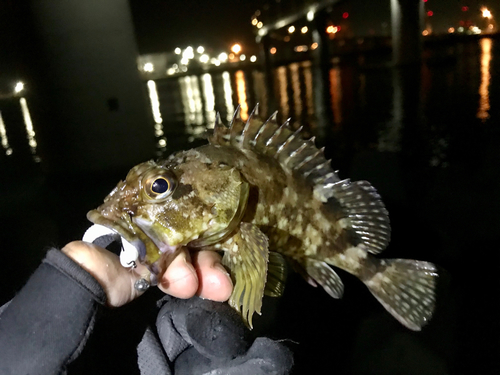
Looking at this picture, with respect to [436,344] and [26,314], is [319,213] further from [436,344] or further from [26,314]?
[436,344]

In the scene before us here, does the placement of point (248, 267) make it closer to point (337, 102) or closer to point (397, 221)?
point (397, 221)

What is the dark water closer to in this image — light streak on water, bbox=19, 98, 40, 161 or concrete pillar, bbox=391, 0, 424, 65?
light streak on water, bbox=19, 98, 40, 161

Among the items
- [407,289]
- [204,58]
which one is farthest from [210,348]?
[204,58]

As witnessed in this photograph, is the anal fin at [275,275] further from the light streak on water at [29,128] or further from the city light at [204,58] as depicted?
the city light at [204,58]

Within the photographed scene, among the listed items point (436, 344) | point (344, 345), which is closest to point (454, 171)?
point (436, 344)

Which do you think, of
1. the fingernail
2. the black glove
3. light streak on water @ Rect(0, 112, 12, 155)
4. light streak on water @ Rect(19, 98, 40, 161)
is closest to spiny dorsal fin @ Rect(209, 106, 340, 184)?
the fingernail

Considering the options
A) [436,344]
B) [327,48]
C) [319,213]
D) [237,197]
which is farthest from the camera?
[327,48]

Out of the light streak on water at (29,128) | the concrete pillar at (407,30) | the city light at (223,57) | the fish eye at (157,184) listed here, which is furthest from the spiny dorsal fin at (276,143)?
the city light at (223,57)
